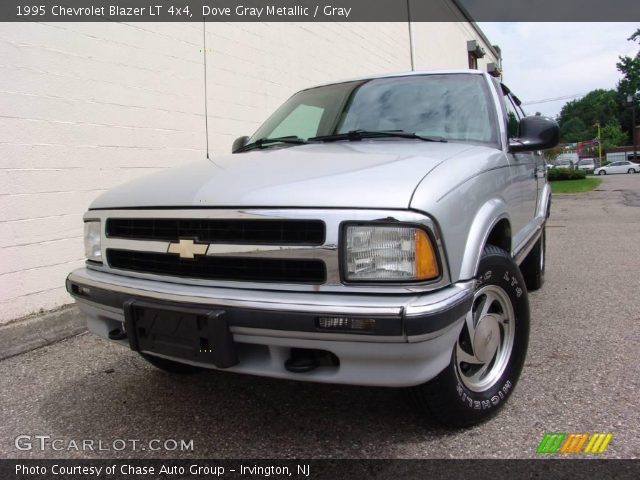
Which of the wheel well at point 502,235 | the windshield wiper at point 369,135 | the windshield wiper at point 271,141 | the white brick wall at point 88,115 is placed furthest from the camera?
the white brick wall at point 88,115

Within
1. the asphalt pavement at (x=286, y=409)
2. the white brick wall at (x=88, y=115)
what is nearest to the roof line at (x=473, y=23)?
the white brick wall at (x=88, y=115)

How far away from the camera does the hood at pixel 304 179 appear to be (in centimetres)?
191

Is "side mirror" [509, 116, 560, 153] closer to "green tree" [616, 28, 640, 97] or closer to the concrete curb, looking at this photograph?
the concrete curb

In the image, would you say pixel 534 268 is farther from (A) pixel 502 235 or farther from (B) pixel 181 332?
(B) pixel 181 332

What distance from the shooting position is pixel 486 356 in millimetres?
2381

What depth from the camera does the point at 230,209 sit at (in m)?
2.02

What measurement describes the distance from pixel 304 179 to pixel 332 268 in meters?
0.42

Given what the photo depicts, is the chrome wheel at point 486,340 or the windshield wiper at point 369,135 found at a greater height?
the windshield wiper at point 369,135

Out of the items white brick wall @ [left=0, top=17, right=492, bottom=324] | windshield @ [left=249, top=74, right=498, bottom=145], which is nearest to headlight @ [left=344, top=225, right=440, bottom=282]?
windshield @ [left=249, top=74, right=498, bottom=145]

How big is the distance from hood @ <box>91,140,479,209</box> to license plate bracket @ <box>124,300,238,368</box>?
1.41 feet

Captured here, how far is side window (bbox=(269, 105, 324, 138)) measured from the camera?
325cm

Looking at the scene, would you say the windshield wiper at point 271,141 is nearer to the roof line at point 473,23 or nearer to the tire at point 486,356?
the tire at point 486,356

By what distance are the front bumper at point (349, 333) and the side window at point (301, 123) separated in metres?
1.50

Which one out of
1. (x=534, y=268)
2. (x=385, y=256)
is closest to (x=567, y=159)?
(x=534, y=268)
